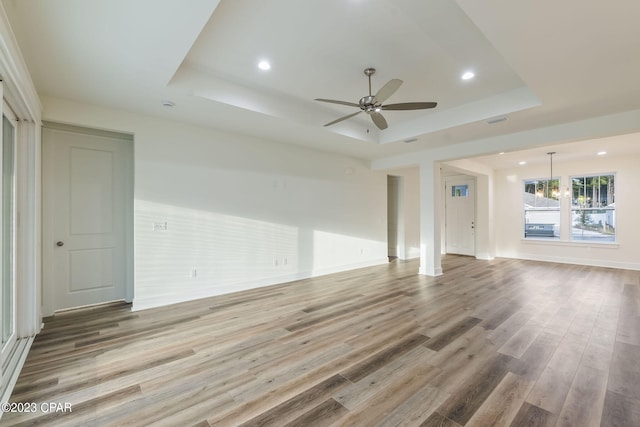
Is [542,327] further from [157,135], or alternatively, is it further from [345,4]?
[157,135]

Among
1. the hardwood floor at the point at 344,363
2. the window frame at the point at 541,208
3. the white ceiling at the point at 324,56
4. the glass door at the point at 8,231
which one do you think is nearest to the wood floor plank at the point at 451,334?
the hardwood floor at the point at 344,363

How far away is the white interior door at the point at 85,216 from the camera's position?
3.49 m

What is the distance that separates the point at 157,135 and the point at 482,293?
18.2ft

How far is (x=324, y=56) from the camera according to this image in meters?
2.84

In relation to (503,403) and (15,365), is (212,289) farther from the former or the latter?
(503,403)

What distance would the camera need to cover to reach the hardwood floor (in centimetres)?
178

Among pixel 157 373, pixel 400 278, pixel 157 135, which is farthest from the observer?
pixel 400 278

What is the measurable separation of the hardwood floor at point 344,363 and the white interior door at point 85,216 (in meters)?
0.33

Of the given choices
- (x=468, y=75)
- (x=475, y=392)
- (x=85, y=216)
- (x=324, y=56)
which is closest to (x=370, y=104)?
(x=324, y=56)

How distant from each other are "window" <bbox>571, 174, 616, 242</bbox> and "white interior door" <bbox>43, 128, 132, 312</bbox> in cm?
1001

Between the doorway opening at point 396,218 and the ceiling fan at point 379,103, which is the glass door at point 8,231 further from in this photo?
the doorway opening at point 396,218

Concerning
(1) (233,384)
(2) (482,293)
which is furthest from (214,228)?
(2) (482,293)

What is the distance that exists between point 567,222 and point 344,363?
8013 millimetres

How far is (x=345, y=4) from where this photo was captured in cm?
213
